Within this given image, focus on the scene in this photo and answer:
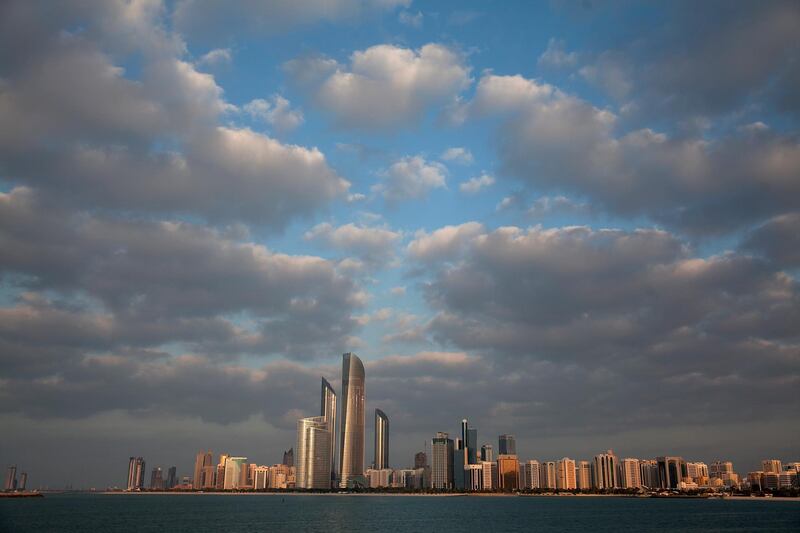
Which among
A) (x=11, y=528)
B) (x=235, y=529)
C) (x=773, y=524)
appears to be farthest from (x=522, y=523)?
(x=11, y=528)

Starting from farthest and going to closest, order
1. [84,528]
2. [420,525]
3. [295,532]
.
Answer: [420,525] < [84,528] < [295,532]

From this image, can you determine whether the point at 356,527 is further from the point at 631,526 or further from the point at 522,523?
the point at 631,526

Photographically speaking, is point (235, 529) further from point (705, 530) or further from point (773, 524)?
point (773, 524)

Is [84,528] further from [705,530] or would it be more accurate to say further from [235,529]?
[705,530]

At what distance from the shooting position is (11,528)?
101250 mm

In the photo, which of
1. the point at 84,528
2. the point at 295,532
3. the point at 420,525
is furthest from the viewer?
the point at 420,525

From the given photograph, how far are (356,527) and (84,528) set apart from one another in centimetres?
4759

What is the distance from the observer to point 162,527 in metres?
108

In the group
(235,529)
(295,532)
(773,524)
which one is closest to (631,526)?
(773,524)

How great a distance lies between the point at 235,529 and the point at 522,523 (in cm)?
5649

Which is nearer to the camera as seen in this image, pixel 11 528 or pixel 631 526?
pixel 11 528

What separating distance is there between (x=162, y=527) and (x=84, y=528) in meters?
13.4

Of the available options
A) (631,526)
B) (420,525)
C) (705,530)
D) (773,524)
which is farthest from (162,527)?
(773,524)

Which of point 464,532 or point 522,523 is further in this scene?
point 522,523
